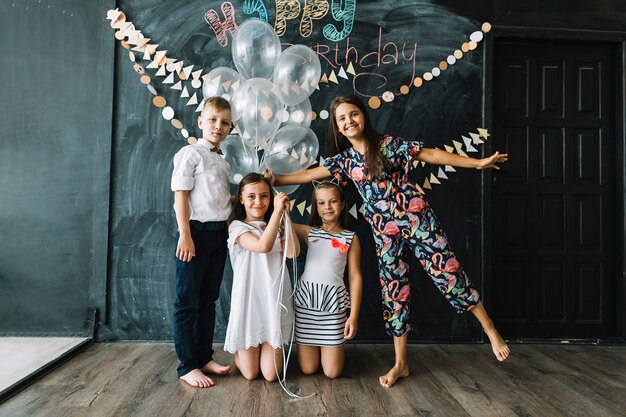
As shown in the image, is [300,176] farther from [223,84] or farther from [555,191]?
[555,191]

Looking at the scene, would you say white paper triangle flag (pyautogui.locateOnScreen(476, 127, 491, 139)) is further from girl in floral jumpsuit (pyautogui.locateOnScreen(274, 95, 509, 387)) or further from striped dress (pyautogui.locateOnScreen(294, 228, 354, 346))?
striped dress (pyautogui.locateOnScreen(294, 228, 354, 346))

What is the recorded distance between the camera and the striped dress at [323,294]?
197 centimetres

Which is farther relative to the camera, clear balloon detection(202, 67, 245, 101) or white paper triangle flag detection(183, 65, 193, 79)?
white paper triangle flag detection(183, 65, 193, 79)

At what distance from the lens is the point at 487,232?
252 cm

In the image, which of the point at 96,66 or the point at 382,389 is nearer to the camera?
the point at 382,389

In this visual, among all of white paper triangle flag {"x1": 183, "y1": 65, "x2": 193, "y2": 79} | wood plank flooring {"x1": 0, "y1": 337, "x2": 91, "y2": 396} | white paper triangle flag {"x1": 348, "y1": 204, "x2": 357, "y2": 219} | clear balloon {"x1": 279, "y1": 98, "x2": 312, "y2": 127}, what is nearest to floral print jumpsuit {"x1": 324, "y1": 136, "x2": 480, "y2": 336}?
clear balloon {"x1": 279, "y1": 98, "x2": 312, "y2": 127}

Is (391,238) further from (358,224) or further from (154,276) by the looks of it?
(154,276)

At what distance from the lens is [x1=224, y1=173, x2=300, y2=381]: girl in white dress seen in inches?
73.4

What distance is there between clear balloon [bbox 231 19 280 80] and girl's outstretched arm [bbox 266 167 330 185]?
1.53ft

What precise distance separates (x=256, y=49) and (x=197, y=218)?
31.5 inches

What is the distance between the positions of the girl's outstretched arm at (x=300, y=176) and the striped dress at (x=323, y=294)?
0.26 metres

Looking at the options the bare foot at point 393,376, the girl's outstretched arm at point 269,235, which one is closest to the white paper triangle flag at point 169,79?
the girl's outstretched arm at point 269,235

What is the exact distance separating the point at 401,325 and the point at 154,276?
141 cm

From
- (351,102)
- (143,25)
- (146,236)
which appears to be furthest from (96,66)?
(351,102)
